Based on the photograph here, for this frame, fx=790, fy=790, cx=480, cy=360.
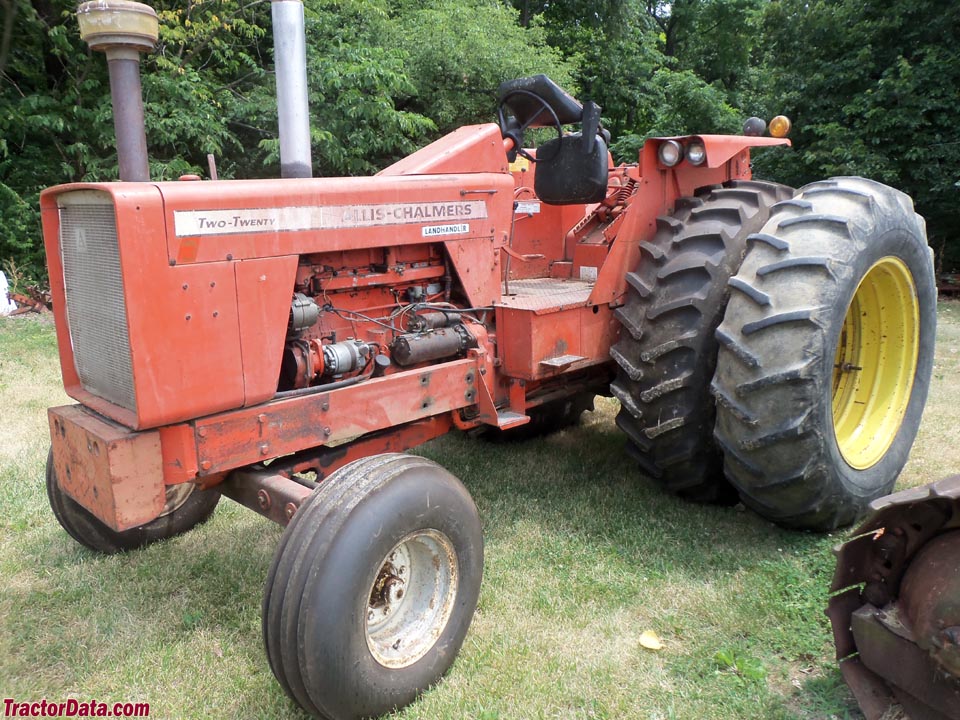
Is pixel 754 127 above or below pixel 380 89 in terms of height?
below

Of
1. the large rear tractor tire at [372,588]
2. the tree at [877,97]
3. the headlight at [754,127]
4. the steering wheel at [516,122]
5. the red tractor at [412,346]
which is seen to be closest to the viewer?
the large rear tractor tire at [372,588]

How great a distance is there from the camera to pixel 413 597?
278cm

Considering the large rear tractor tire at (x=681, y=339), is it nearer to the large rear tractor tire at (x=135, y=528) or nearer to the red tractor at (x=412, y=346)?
the red tractor at (x=412, y=346)

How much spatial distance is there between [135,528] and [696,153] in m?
3.15

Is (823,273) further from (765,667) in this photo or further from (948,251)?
(948,251)

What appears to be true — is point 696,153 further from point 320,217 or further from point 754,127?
point 320,217

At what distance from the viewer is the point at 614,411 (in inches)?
233

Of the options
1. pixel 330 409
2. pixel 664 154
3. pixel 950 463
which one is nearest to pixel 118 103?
pixel 330 409

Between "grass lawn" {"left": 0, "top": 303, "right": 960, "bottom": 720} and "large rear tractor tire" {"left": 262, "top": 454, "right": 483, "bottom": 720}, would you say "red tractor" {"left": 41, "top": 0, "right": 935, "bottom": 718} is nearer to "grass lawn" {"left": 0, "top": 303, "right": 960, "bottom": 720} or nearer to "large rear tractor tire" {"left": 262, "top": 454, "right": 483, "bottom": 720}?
"large rear tractor tire" {"left": 262, "top": 454, "right": 483, "bottom": 720}

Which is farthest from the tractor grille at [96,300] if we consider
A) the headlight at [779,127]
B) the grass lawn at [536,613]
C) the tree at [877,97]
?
the tree at [877,97]

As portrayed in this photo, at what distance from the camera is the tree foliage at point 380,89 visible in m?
10.2

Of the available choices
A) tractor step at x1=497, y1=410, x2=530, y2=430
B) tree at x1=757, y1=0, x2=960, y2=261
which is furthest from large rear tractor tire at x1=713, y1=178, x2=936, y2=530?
tree at x1=757, y1=0, x2=960, y2=261

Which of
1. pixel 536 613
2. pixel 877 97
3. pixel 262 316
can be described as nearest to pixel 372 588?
pixel 536 613

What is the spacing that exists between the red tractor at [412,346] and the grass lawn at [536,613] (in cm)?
21
